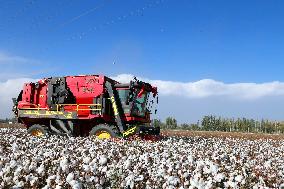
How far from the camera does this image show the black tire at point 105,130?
833 inches

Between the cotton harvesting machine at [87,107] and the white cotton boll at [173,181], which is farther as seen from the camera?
the cotton harvesting machine at [87,107]

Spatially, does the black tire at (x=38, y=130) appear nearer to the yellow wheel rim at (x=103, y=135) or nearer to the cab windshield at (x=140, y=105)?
the yellow wheel rim at (x=103, y=135)

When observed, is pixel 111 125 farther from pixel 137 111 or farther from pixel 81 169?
pixel 81 169

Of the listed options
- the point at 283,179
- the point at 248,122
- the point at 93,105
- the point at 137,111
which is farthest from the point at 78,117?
the point at 248,122

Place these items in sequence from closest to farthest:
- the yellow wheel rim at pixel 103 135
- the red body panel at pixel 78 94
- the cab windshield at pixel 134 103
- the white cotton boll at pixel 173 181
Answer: the white cotton boll at pixel 173 181, the yellow wheel rim at pixel 103 135, the cab windshield at pixel 134 103, the red body panel at pixel 78 94

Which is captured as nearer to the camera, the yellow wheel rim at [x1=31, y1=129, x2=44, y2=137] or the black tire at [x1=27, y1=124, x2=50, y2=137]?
the black tire at [x1=27, y1=124, x2=50, y2=137]

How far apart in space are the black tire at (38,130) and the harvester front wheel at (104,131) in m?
3.34

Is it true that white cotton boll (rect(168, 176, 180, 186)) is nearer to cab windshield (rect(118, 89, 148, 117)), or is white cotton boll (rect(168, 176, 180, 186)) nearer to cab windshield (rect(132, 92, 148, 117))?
cab windshield (rect(118, 89, 148, 117))

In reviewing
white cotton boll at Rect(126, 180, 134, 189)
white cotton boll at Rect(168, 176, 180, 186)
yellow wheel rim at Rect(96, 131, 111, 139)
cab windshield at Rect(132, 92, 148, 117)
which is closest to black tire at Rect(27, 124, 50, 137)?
yellow wheel rim at Rect(96, 131, 111, 139)

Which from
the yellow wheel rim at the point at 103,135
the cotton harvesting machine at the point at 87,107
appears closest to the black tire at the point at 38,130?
the cotton harvesting machine at the point at 87,107

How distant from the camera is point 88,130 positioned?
23.8m

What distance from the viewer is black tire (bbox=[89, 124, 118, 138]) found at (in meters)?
21.2

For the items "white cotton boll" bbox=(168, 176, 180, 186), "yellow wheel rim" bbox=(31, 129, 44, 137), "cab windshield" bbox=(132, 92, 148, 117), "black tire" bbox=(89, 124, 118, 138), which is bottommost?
"white cotton boll" bbox=(168, 176, 180, 186)

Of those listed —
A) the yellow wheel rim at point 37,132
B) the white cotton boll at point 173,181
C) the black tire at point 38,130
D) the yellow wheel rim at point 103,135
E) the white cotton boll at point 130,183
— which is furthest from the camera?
the yellow wheel rim at point 37,132
